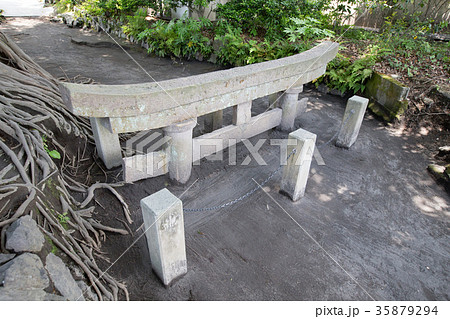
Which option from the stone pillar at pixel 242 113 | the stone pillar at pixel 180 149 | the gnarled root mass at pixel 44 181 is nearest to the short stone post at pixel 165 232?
the gnarled root mass at pixel 44 181

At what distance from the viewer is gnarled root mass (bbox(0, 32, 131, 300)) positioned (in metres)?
2.57

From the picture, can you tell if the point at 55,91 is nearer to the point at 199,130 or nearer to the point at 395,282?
the point at 199,130

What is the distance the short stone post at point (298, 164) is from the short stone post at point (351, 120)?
5.23 ft

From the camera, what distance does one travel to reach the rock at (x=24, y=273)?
1.85 m

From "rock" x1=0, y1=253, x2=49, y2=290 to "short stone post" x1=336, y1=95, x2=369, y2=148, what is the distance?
476cm

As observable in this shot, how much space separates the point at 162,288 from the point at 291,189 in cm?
207

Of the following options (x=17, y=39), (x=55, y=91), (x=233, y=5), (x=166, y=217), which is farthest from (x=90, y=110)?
(x=17, y=39)

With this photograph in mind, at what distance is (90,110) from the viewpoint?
3.02m

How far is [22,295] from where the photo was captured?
1833 mm

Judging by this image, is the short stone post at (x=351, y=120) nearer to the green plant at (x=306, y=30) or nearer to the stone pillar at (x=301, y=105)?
the stone pillar at (x=301, y=105)

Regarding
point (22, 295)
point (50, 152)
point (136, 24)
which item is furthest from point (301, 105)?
point (136, 24)

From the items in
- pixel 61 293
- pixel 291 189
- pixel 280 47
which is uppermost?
pixel 280 47

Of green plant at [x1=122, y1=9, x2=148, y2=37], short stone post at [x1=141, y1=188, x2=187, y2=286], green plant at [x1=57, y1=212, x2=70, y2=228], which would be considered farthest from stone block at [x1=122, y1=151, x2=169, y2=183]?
green plant at [x1=122, y1=9, x2=148, y2=37]

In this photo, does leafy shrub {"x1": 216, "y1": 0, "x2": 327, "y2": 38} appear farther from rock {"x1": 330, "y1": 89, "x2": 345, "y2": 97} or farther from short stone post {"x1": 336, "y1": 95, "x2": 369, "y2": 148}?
short stone post {"x1": 336, "y1": 95, "x2": 369, "y2": 148}
